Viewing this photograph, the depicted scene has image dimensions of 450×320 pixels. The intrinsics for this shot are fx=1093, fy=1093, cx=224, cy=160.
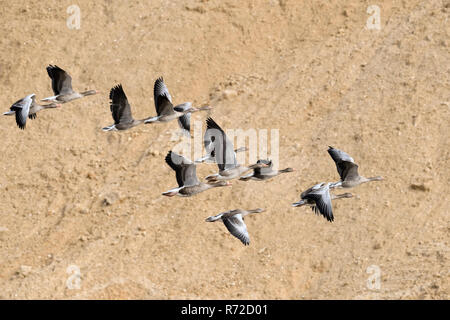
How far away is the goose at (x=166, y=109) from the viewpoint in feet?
78.1

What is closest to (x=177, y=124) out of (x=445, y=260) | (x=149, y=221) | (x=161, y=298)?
(x=149, y=221)

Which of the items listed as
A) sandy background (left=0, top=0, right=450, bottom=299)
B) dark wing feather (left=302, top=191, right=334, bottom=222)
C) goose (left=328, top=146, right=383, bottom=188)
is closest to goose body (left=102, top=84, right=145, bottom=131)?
sandy background (left=0, top=0, right=450, bottom=299)

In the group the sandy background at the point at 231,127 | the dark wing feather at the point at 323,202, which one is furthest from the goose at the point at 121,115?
the dark wing feather at the point at 323,202

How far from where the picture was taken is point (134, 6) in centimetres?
3100

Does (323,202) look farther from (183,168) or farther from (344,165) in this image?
(183,168)

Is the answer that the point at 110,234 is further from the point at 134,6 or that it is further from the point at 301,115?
Answer: the point at 134,6

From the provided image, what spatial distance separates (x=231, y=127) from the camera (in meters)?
27.8

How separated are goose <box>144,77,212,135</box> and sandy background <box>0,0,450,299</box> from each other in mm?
1457

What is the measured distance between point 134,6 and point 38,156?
17.5 feet

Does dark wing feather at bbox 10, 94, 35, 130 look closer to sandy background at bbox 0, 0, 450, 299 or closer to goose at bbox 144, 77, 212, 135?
goose at bbox 144, 77, 212, 135

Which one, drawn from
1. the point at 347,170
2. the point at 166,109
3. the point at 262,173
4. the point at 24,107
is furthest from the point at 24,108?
the point at 347,170

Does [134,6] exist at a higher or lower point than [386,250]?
higher

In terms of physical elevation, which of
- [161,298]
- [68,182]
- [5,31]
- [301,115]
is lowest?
[161,298]

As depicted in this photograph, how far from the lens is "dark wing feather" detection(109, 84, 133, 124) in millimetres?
23611
